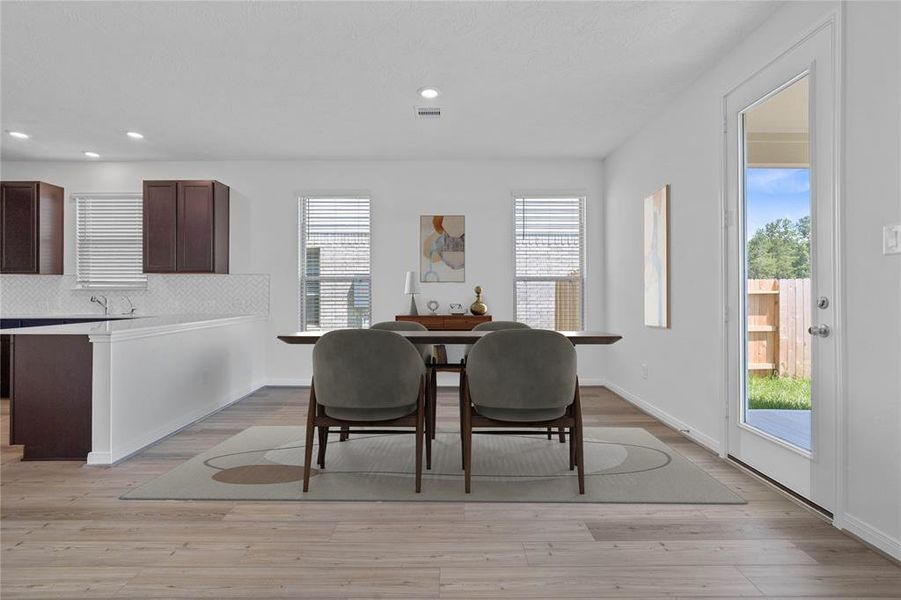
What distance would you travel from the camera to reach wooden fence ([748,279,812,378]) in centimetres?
268

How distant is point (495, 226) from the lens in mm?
6242

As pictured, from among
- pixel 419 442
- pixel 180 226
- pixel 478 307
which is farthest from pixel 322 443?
pixel 180 226

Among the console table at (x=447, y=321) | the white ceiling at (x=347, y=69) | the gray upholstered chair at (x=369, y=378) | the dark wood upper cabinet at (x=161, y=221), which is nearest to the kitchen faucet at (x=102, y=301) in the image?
the dark wood upper cabinet at (x=161, y=221)

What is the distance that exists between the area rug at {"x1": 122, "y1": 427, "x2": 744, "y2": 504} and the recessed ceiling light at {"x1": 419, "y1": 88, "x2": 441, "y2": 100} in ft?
8.68

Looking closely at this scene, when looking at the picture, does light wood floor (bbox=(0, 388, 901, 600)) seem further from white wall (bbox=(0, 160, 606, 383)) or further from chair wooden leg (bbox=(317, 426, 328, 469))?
white wall (bbox=(0, 160, 606, 383))

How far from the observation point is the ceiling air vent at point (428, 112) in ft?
14.7

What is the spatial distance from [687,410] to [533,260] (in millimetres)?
2784

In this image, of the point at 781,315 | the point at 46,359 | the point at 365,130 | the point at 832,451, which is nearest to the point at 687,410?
the point at 781,315

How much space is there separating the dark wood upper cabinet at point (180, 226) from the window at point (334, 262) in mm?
997

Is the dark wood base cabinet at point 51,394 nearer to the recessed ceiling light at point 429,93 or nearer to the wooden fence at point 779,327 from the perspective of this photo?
the recessed ceiling light at point 429,93

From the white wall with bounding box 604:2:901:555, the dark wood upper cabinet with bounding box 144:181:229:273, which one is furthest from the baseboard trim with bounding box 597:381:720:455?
the dark wood upper cabinet with bounding box 144:181:229:273

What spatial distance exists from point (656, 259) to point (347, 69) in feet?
9.68

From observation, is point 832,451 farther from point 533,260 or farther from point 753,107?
point 533,260

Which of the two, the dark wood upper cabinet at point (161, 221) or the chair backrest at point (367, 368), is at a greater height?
the dark wood upper cabinet at point (161, 221)
